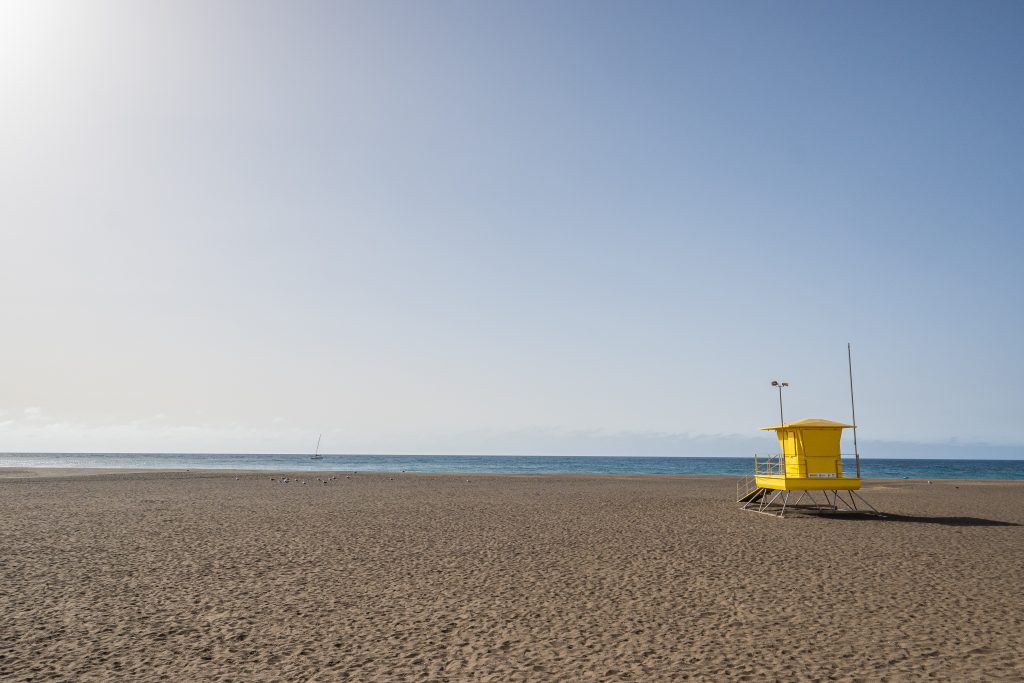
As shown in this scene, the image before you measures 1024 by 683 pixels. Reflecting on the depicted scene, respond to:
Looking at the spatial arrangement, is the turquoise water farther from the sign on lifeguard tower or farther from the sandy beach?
the sandy beach

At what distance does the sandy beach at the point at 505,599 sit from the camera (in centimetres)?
822

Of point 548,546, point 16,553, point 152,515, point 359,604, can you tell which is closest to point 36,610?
point 359,604

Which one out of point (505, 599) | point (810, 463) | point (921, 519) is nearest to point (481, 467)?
point (810, 463)

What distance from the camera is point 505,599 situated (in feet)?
38.1

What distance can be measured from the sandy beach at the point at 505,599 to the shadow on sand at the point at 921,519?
37 cm

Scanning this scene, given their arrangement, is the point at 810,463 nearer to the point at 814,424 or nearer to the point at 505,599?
the point at 814,424

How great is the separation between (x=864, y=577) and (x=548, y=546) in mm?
7547

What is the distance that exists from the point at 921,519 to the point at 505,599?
2006 centimetres

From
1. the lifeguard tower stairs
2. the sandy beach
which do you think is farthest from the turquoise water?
the sandy beach

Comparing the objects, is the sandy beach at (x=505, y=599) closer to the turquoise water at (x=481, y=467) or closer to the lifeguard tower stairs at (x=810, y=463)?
the lifeguard tower stairs at (x=810, y=463)

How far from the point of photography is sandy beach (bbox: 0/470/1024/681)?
8.22m

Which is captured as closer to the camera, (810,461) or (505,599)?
(505,599)

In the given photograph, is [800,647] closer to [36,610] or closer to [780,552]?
[780,552]

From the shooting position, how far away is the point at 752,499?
28766 mm
